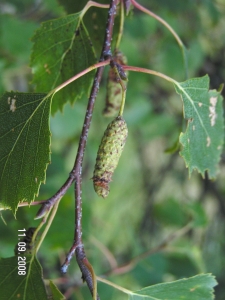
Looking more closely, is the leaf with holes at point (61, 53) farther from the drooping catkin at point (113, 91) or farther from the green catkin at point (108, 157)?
the green catkin at point (108, 157)

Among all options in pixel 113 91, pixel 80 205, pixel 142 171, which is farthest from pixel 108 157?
pixel 142 171

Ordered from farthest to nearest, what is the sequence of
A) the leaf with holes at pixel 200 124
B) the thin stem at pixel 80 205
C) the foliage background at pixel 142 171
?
the foliage background at pixel 142 171
the leaf with holes at pixel 200 124
the thin stem at pixel 80 205

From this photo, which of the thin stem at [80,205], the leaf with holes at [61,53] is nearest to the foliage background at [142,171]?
the leaf with holes at [61,53]

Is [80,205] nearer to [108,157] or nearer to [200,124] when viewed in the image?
[108,157]

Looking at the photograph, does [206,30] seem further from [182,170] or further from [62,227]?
[62,227]

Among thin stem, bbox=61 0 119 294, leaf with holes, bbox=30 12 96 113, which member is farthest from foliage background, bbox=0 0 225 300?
thin stem, bbox=61 0 119 294

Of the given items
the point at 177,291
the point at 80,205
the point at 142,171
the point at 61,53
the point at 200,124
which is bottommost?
the point at 177,291

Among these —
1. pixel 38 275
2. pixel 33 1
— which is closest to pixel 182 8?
pixel 33 1

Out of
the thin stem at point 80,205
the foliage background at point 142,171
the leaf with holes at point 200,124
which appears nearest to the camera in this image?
the thin stem at point 80,205
